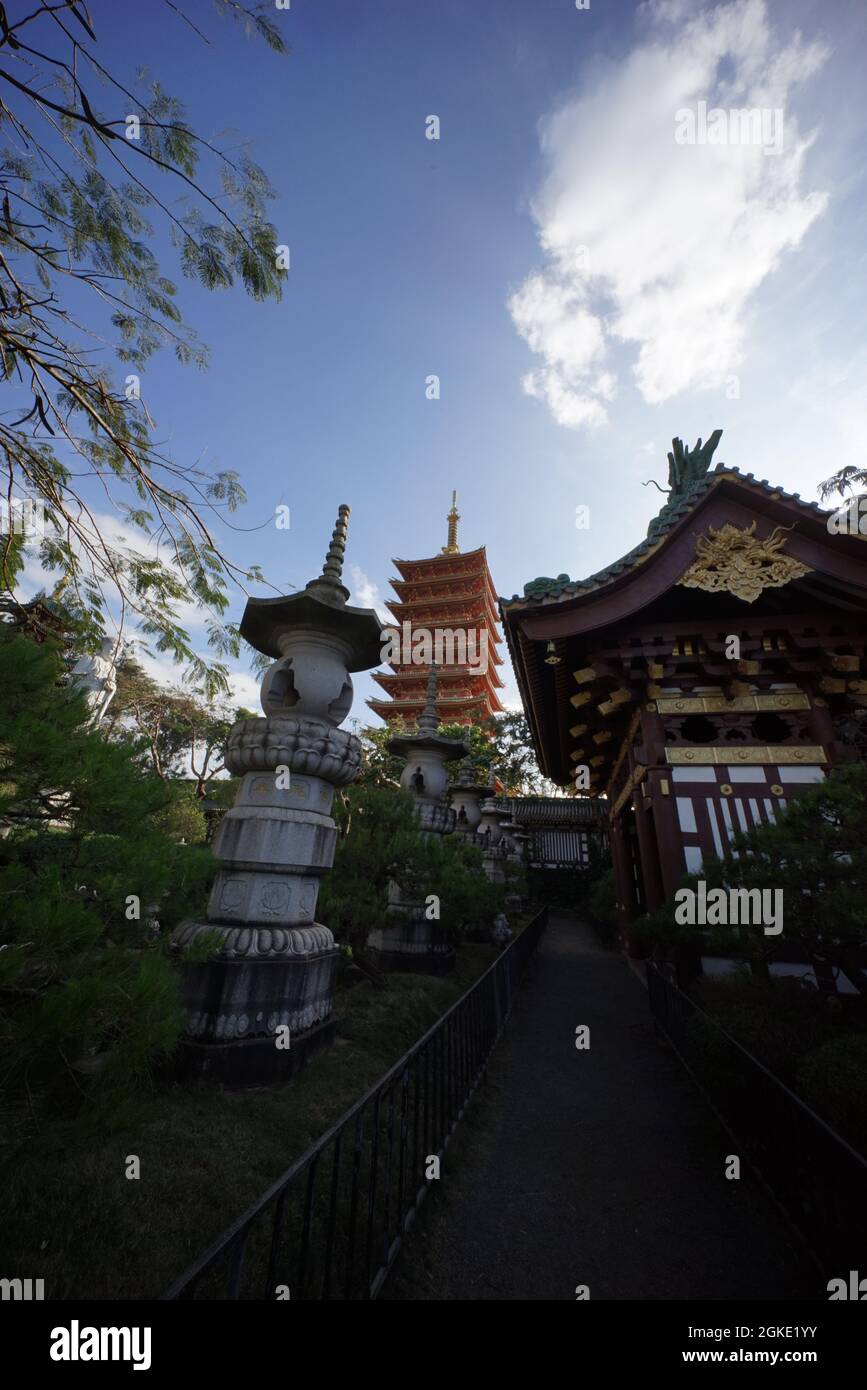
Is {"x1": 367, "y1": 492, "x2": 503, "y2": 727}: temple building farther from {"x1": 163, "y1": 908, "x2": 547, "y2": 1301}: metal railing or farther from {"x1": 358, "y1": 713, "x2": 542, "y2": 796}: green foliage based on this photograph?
{"x1": 163, "y1": 908, "x2": 547, "y2": 1301}: metal railing

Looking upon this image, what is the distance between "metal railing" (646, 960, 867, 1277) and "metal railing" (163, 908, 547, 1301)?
182 centimetres

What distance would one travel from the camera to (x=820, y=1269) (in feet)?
7.65

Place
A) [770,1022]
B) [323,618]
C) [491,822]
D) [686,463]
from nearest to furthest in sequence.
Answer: [770,1022] → [323,618] → [686,463] → [491,822]

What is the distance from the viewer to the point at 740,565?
21.7 feet

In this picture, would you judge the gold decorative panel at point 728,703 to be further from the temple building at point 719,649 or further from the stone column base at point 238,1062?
the stone column base at point 238,1062

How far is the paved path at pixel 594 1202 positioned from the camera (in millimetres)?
2369

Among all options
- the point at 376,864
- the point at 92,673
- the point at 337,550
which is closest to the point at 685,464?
the point at 337,550

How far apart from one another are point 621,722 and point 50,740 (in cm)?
840

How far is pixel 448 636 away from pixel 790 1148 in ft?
99.1

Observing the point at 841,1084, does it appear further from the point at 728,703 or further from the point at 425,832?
the point at 425,832

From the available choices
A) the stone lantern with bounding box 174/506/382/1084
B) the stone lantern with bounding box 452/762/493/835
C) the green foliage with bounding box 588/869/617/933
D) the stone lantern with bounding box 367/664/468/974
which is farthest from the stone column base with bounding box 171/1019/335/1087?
the green foliage with bounding box 588/869/617/933

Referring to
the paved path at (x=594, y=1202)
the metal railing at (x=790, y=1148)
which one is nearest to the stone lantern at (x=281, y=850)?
the paved path at (x=594, y=1202)
